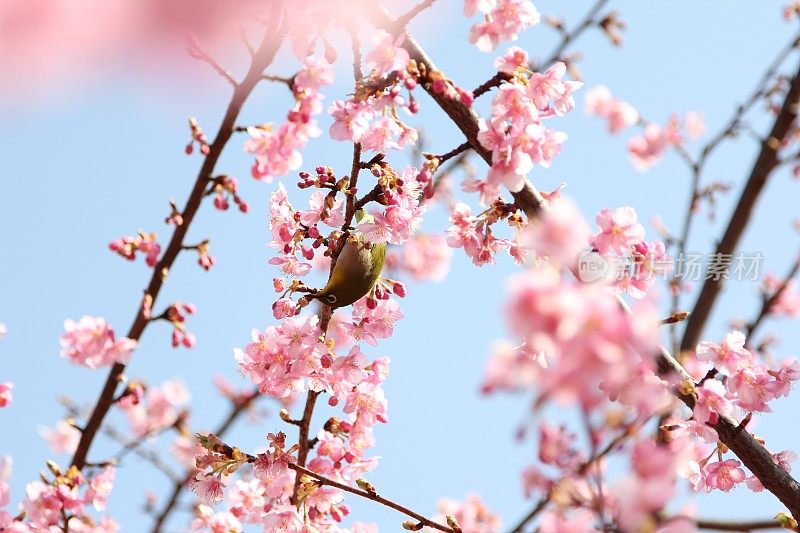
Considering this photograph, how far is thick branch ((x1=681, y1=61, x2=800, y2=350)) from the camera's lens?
14.3ft

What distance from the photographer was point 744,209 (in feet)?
15.3

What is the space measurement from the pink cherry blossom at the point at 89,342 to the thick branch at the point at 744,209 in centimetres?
314

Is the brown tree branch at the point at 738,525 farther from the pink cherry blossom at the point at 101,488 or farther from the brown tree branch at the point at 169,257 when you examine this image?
the pink cherry blossom at the point at 101,488

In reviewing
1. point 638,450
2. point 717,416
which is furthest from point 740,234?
point 638,450

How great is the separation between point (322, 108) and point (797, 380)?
185 centimetres

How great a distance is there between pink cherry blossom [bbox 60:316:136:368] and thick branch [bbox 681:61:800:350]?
3.14 metres

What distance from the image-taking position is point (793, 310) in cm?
792

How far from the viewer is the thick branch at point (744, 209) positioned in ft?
14.3

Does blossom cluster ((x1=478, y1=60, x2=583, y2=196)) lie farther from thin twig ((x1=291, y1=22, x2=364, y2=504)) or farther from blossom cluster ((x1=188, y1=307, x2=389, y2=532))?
blossom cluster ((x1=188, y1=307, x2=389, y2=532))

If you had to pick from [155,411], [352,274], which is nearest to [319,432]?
[352,274]

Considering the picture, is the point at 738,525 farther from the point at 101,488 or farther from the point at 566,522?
the point at 101,488

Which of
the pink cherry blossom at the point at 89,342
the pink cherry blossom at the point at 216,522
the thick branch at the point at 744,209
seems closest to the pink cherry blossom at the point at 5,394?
the pink cherry blossom at the point at 89,342

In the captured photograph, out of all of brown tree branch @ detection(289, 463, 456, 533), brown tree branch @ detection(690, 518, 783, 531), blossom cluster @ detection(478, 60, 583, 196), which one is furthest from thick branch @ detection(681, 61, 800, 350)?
brown tree branch @ detection(289, 463, 456, 533)

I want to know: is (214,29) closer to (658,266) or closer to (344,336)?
(344,336)
